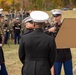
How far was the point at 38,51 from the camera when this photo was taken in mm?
4707

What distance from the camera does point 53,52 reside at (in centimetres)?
480

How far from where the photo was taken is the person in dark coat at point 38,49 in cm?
469

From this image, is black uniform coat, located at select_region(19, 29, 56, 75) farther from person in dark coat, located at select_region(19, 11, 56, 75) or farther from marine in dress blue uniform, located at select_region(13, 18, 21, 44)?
marine in dress blue uniform, located at select_region(13, 18, 21, 44)

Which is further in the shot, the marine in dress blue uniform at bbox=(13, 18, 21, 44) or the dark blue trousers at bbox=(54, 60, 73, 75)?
the marine in dress blue uniform at bbox=(13, 18, 21, 44)

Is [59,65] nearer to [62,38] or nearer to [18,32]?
[62,38]

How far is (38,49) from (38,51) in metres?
0.03

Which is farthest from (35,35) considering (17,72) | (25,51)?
(17,72)

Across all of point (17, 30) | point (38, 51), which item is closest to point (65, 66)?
point (38, 51)

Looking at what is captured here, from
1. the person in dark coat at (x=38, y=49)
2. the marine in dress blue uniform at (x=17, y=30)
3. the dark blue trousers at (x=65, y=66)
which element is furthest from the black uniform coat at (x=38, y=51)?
the marine in dress blue uniform at (x=17, y=30)

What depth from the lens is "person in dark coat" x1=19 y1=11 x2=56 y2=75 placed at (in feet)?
15.4

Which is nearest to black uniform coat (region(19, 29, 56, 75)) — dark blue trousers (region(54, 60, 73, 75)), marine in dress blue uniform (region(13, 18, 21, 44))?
dark blue trousers (region(54, 60, 73, 75))

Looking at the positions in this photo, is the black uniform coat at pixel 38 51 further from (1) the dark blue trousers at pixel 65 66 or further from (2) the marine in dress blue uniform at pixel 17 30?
(2) the marine in dress blue uniform at pixel 17 30

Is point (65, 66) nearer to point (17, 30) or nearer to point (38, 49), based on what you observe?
point (38, 49)

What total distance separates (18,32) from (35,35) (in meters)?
14.2
